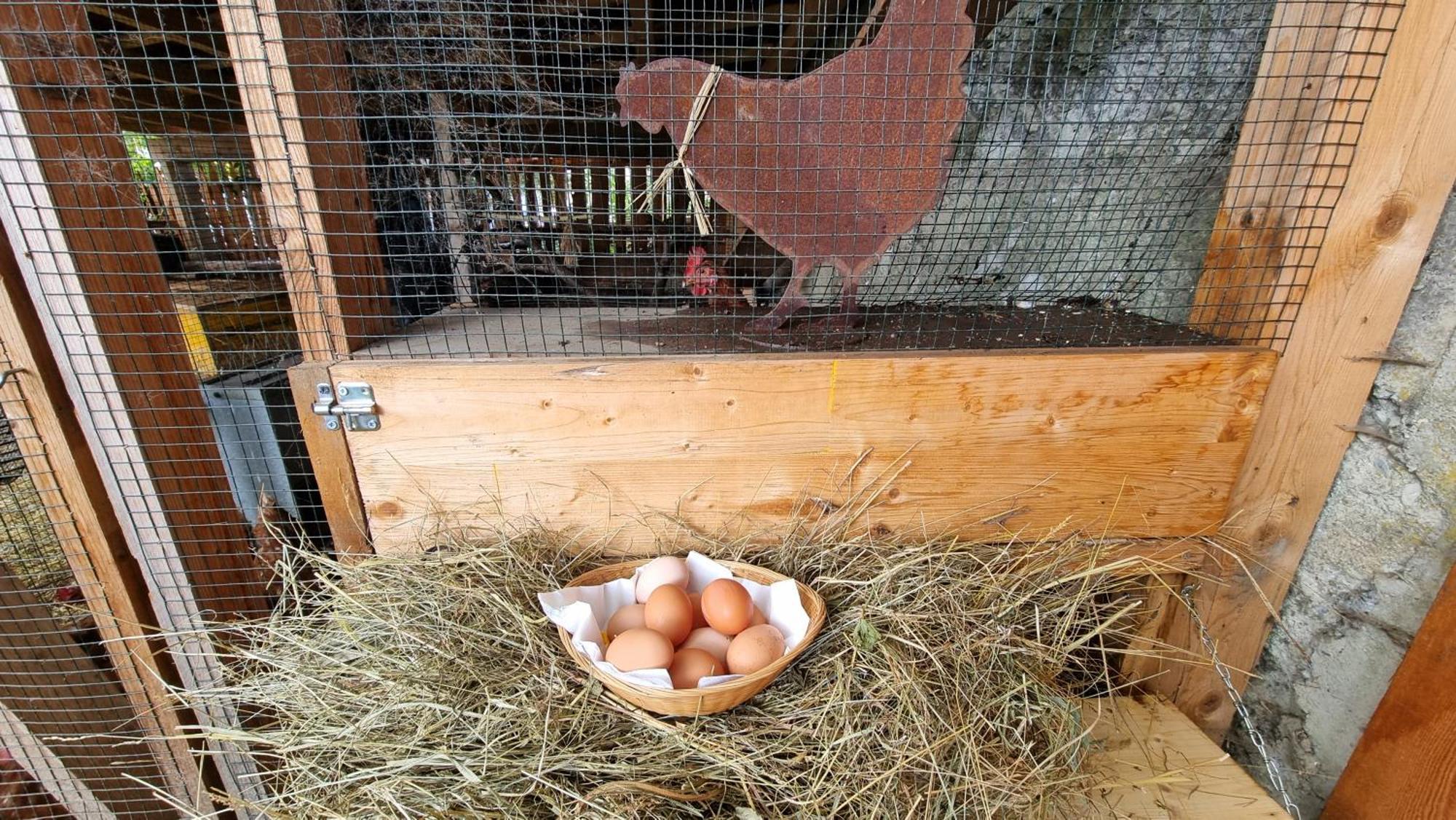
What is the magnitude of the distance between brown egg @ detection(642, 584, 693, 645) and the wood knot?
3.85ft

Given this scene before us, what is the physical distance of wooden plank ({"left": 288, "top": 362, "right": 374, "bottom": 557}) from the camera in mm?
875

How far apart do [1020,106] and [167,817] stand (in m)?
2.96

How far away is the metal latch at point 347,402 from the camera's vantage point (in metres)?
0.87

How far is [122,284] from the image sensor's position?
100cm

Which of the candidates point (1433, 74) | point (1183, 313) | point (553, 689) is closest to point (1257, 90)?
point (1433, 74)

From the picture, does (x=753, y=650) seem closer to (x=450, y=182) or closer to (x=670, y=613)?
(x=670, y=613)

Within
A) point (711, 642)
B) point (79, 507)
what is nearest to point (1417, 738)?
point (711, 642)

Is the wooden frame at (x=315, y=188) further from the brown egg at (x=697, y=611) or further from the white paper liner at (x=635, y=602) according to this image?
the brown egg at (x=697, y=611)

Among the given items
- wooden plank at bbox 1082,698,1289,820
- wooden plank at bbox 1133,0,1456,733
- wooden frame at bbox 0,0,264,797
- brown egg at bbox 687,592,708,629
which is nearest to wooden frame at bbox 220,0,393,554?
wooden frame at bbox 0,0,264,797

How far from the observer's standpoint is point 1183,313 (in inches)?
49.7

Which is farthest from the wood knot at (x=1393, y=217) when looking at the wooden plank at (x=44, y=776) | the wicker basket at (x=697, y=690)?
the wooden plank at (x=44, y=776)

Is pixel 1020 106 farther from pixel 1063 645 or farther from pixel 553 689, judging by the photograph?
pixel 553 689

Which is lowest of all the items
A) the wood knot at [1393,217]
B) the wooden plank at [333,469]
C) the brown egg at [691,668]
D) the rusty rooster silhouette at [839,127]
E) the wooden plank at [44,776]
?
the wooden plank at [44,776]

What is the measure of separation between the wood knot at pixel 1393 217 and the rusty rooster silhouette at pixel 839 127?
2.12 ft
